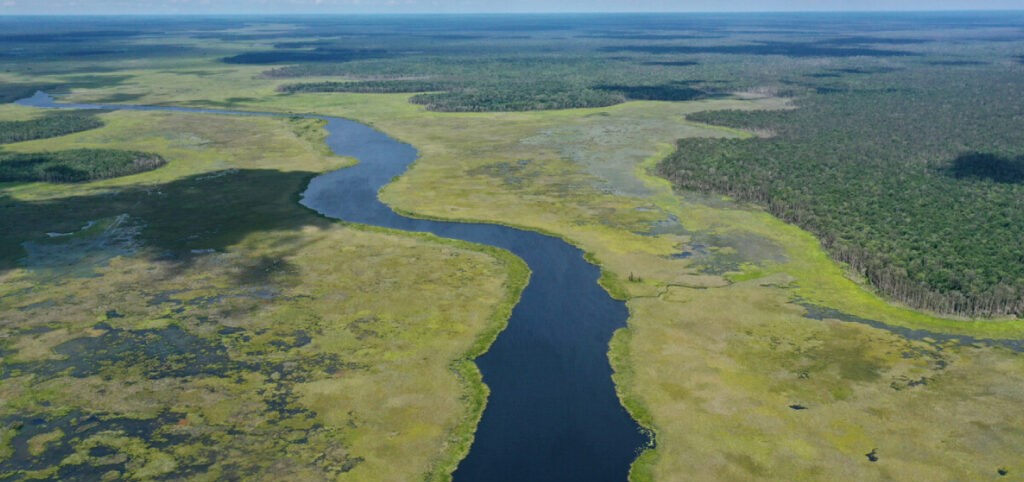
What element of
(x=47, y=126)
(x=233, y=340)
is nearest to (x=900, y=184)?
(x=233, y=340)

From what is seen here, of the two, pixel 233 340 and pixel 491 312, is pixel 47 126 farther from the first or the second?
pixel 491 312

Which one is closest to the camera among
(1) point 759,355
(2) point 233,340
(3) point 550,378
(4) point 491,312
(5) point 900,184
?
(3) point 550,378

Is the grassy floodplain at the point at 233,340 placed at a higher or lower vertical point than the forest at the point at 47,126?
lower

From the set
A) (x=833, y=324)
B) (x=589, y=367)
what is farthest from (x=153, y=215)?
(x=833, y=324)

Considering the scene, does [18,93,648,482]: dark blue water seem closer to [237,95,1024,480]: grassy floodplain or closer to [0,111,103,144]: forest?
[237,95,1024,480]: grassy floodplain

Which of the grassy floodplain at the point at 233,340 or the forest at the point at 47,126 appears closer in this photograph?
the grassy floodplain at the point at 233,340

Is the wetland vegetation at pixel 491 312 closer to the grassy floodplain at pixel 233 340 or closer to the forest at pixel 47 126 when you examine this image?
A: the grassy floodplain at pixel 233 340

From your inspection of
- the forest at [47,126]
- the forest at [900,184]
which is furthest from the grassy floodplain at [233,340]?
the forest at [47,126]

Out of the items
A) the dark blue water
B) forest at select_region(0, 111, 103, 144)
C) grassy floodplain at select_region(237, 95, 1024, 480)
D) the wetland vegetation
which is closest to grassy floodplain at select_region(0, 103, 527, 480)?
the wetland vegetation

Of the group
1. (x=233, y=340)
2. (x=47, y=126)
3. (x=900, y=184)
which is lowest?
(x=233, y=340)
